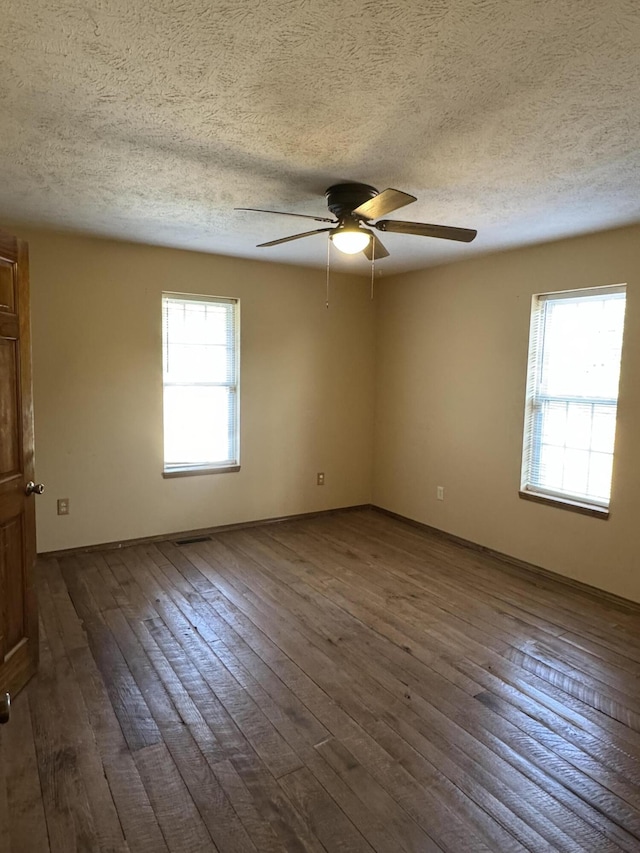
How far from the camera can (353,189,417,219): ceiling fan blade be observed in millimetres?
2148

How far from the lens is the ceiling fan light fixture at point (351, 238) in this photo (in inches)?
103

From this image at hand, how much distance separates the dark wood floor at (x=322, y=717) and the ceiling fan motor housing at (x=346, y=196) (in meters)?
2.36

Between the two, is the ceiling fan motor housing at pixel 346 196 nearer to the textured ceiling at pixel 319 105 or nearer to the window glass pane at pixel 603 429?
the textured ceiling at pixel 319 105

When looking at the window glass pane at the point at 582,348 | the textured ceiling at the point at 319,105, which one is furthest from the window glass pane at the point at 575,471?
the textured ceiling at the point at 319,105

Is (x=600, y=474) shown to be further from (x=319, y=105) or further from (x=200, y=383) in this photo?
(x=200, y=383)

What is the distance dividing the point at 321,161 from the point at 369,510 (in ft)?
12.8

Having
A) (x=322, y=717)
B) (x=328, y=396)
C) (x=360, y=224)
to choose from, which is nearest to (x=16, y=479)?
(x=322, y=717)

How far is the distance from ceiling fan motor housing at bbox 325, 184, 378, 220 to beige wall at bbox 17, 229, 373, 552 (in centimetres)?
203

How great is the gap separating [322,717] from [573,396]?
9.19 ft

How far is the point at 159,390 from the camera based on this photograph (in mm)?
4355

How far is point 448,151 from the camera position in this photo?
90.1 inches

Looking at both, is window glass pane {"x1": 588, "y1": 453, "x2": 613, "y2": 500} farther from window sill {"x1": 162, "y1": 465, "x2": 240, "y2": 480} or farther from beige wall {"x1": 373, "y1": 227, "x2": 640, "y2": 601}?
window sill {"x1": 162, "y1": 465, "x2": 240, "y2": 480}

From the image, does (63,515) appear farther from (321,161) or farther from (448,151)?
(448,151)

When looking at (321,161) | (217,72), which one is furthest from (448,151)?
(217,72)
